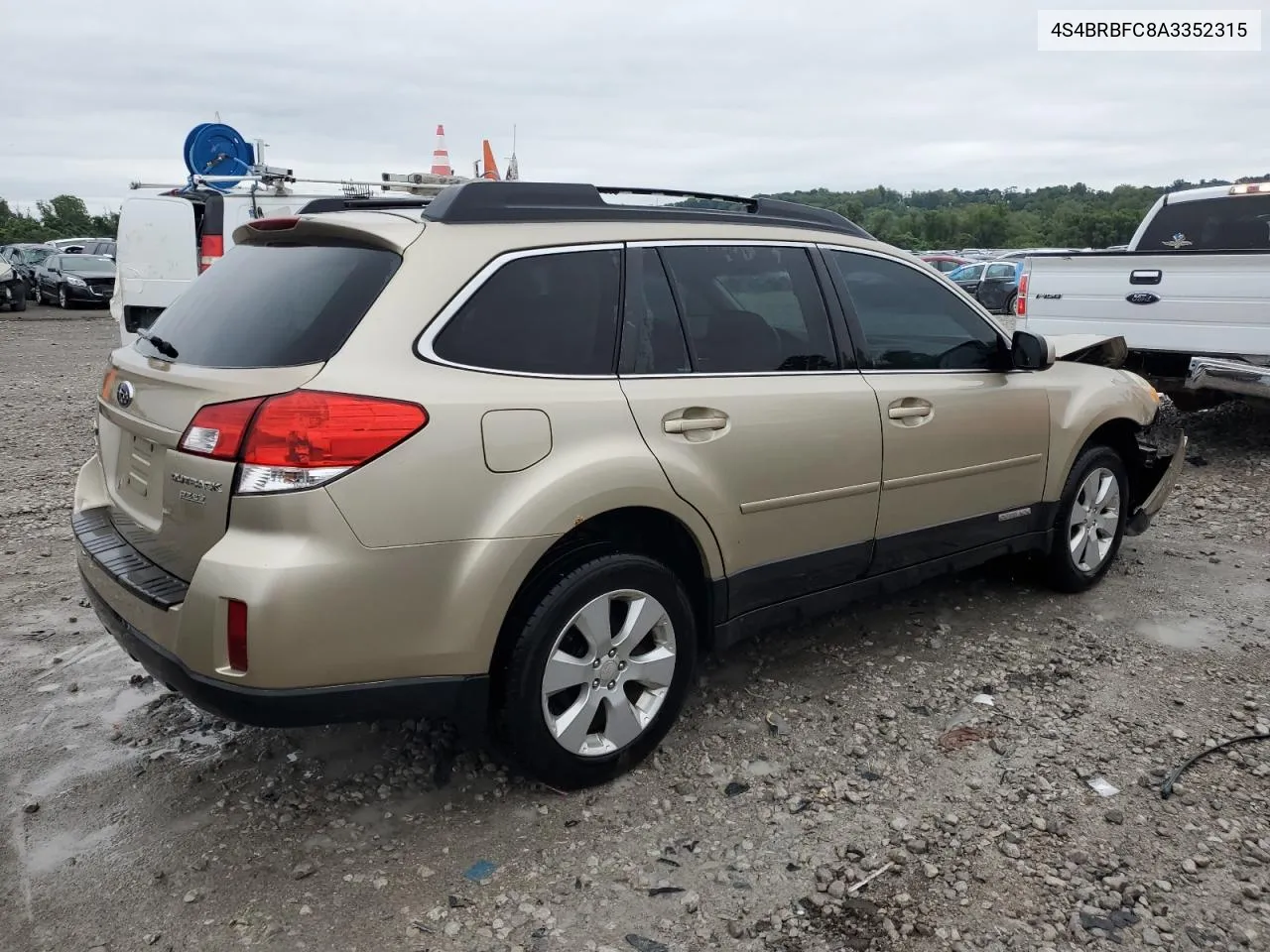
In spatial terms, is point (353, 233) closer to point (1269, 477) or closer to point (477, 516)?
point (477, 516)

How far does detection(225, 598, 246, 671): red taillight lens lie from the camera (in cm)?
246

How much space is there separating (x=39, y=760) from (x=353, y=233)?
6.59ft

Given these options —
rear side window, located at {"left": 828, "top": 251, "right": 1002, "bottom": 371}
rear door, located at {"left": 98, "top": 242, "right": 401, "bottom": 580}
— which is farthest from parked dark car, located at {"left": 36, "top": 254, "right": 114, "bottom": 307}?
rear side window, located at {"left": 828, "top": 251, "right": 1002, "bottom": 371}

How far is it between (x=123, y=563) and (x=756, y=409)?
1.96m

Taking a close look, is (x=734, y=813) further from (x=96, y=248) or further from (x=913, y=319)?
(x=96, y=248)

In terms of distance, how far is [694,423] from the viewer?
3.13m

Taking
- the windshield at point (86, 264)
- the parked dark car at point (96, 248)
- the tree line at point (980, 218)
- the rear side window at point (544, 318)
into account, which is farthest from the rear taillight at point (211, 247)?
the tree line at point (980, 218)

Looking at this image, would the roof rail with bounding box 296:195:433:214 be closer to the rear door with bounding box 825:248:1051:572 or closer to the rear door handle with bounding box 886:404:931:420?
the rear door with bounding box 825:248:1051:572

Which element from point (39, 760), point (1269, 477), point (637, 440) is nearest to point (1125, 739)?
point (637, 440)

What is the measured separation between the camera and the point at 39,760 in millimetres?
3281

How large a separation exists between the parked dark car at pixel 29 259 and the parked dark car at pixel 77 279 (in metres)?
1.00

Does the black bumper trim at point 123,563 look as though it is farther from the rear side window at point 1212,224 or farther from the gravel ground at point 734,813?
the rear side window at point 1212,224

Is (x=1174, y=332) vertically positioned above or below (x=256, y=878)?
above

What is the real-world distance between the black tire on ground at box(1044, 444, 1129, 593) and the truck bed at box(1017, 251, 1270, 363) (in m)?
2.68
